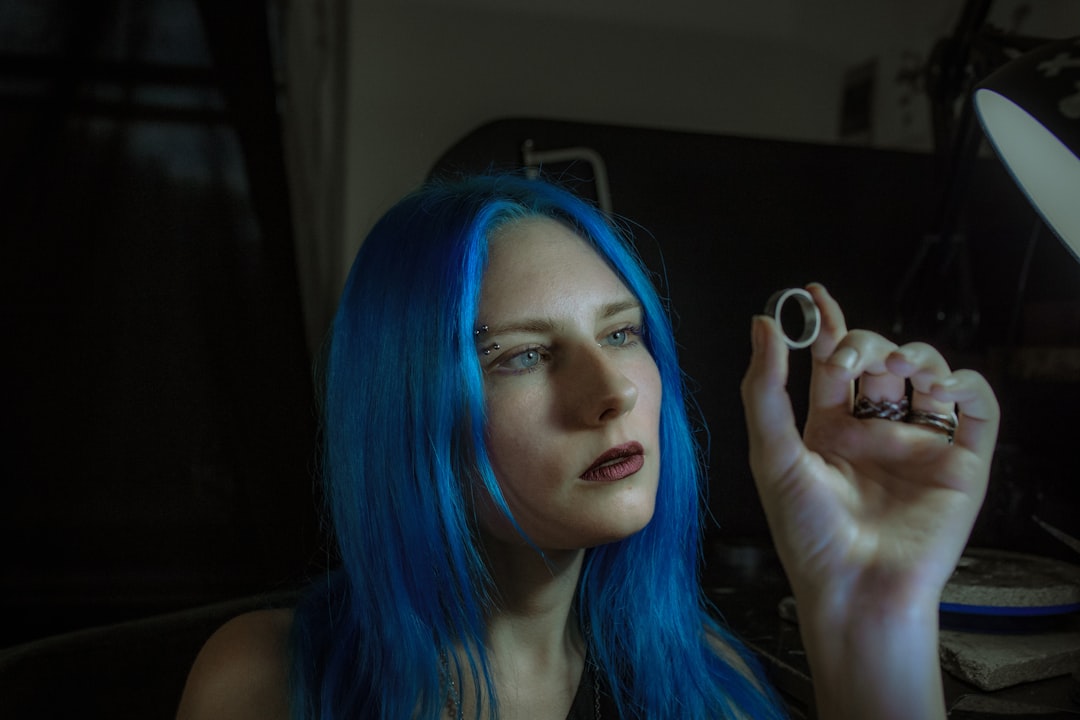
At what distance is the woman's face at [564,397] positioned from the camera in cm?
67

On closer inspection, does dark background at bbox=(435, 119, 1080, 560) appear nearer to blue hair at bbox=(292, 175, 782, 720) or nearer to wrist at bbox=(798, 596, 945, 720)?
blue hair at bbox=(292, 175, 782, 720)

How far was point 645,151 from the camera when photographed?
4.44ft

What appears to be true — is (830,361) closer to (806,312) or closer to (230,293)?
(806,312)

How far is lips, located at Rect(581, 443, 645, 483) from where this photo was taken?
67 centimetres

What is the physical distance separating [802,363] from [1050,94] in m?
0.71

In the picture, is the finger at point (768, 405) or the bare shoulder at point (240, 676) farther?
the bare shoulder at point (240, 676)

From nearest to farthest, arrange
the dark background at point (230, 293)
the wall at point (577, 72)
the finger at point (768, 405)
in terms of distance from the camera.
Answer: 1. the finger at point (768, 405)
2. the dark background at point (230, 293)
3. the wall at point (577, 72)

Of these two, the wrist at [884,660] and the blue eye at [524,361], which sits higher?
the blue eye at [524,361]

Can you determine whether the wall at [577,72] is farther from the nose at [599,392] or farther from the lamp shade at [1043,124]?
the nose at [599,392]

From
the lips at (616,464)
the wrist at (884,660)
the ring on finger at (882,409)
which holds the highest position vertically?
the ring on finger at (882,409)

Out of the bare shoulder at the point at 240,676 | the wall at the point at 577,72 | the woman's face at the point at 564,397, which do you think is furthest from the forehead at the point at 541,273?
the wall at the point at 577,72

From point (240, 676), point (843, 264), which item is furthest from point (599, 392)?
point (843, 264)

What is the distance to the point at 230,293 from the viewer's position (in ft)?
4.09

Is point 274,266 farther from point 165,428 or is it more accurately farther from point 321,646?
point 321,646
